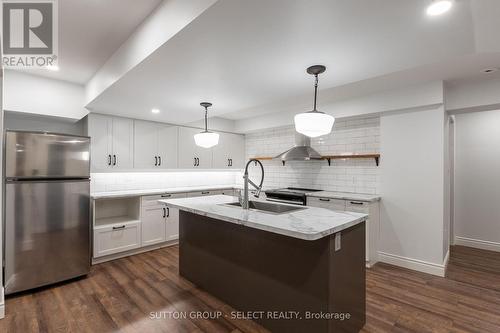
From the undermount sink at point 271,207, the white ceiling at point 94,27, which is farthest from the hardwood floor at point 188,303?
the white ceiling at point 94,27

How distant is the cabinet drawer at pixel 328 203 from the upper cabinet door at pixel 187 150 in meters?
2.50

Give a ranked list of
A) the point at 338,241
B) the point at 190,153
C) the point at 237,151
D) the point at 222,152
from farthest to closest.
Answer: the point at 237,151 < the point at 222,152 < the point at 190,153 < the point at 338,241

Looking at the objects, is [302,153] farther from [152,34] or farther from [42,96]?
[42,96]

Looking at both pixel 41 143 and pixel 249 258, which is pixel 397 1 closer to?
pixel 249 258

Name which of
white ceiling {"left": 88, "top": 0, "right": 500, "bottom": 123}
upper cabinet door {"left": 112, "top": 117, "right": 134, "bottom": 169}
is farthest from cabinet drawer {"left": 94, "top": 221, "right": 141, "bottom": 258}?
white ceiling {"left": 88, "top": 0, "right": 500, "bottom": 123}

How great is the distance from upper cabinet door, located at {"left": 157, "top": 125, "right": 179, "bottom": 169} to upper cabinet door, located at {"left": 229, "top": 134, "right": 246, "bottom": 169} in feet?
4.59

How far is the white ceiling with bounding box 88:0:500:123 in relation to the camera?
1479 mm

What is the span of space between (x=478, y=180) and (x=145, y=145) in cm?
579

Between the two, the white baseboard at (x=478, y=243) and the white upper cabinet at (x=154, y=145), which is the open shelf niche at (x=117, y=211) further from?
the white baseboard at (x=478, y=243)

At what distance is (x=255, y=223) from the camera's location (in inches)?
71.4

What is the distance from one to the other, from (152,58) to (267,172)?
12.8 feet

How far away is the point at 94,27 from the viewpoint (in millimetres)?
2223

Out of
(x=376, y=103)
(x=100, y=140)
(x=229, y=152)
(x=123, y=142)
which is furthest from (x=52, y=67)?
(x=376, y=103)

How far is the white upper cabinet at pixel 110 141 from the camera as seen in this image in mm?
3863
